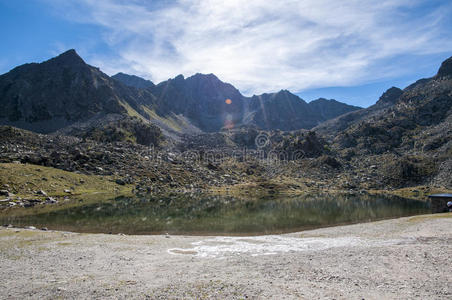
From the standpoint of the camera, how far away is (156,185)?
130 metres

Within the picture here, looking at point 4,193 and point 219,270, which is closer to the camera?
point 219,270

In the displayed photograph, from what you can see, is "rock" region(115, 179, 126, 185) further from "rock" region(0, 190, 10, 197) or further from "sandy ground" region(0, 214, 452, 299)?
"sandy ground" region(0, 214, 452, 299)

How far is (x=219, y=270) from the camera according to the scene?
741 inches

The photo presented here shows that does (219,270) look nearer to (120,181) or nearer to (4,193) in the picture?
(4,193)

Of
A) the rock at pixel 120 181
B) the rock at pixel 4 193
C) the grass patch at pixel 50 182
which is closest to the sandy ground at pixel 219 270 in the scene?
the rock at pixel 4 193

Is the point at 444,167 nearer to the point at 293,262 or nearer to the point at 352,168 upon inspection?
the point at 352,168

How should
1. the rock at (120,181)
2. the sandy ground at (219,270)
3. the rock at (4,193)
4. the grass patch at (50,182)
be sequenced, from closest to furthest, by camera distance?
the sandy ground at (219,270)
the rock at (4,193)
the grass patch at (50,182)
the rock at (120,181)

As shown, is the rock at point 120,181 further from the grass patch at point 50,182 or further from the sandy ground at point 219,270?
the sandy ground at point 219,270

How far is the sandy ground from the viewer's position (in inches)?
559

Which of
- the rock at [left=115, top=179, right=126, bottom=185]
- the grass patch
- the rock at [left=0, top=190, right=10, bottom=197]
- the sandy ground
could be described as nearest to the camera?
the sandy ground

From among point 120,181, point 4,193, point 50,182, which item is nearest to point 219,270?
point 4,193

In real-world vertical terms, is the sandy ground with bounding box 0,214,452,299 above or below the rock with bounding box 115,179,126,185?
below

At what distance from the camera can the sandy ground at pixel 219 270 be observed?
559 inches

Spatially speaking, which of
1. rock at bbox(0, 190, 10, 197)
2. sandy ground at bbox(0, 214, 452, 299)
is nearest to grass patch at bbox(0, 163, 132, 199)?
rock at bbox(0, 190, 10, 197)
